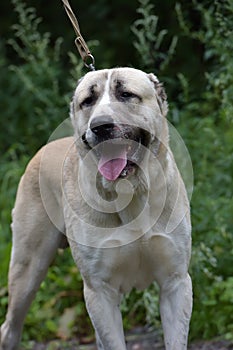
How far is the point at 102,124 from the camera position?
4238 millimetres

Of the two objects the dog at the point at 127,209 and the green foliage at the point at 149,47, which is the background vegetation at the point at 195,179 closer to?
the green foliage at the point at 149,47

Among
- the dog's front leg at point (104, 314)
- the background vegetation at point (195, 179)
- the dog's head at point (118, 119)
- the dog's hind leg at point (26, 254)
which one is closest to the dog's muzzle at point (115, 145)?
the dog's head at point (118, 119)

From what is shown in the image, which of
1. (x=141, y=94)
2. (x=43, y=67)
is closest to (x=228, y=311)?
(x=141, y=94)

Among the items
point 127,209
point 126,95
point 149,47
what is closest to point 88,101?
point 126,95

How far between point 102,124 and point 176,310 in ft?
3.73

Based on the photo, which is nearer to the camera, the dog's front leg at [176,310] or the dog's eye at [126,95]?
the dog's eye at [126,95]

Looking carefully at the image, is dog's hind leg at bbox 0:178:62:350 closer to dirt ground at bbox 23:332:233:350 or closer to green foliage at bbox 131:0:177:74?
dirt ground at bbox 23:332:233:350

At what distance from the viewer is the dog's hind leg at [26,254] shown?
5.36 m

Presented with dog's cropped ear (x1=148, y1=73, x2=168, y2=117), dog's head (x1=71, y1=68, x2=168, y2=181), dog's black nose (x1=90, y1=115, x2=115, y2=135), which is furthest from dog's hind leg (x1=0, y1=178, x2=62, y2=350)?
dog's black nose (x1=90, y1=115, x2=115, y2=135)

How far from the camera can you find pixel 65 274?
269 inches

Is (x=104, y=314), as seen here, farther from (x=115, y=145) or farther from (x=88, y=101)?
(x=88, y=101)

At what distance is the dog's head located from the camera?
432 centimetres

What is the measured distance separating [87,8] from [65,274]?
4722mm

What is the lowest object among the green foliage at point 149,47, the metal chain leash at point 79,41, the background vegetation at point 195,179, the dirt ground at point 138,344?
the dirt ground at point 138,344
